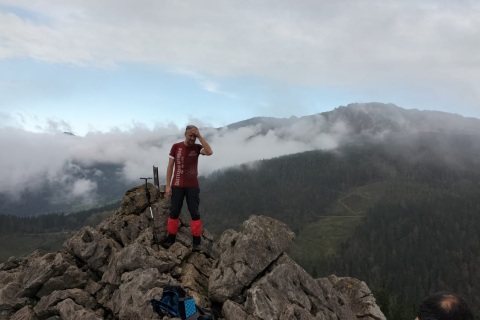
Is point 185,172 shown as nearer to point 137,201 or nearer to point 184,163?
point 184,163

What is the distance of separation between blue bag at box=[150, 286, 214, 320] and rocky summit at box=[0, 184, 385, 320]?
1.66 meters

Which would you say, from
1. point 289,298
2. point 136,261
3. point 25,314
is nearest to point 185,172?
point 136,261

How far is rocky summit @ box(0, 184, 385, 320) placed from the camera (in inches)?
733

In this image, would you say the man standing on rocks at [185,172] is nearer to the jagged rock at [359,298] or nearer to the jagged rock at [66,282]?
the jagged rock at [66,282]

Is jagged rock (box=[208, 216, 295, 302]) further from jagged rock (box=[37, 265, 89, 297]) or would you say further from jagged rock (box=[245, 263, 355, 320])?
jagged rock (box=[37, 265, 89, 297])

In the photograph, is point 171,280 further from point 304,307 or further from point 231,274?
point 304,307

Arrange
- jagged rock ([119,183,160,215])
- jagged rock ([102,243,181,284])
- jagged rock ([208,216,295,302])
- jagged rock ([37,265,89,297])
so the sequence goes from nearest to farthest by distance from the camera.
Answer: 1. jagged rock ([208,216,295,302])
2. jagged rock ([102,243,181,284])
3. jagged rock ([37,265,89,297])
4. jagged rock ([119,183,160,215])

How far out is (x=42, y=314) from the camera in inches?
786

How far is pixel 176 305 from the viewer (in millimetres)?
14531

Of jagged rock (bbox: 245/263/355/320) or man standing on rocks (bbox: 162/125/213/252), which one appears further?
man standing on rocks (bbox: 162/125/213/252)

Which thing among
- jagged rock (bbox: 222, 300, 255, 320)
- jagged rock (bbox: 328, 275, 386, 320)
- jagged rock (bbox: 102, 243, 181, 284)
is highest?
jagged rock (bbox: 102, 243, 181, 284)

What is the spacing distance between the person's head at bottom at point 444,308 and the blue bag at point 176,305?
26.9ft

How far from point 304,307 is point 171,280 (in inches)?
293

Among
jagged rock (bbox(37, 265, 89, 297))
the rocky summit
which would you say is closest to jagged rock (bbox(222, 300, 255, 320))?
the rocky summit
